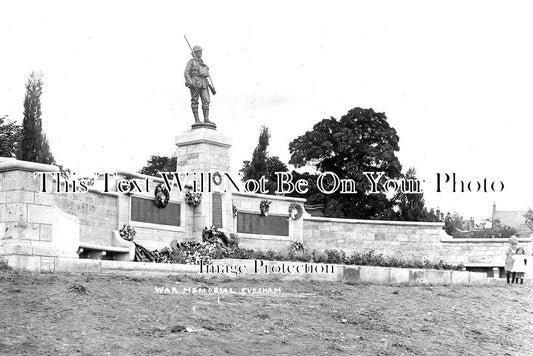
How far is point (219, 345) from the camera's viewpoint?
40.3 feet

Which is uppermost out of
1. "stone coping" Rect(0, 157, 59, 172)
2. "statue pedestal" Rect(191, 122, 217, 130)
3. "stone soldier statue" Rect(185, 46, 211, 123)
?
"stone soldier statue" Rect(185, 46, 211, 123)

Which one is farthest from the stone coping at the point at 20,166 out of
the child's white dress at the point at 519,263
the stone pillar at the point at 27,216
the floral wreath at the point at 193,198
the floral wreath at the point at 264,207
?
the child's white dress at the point at 519,263

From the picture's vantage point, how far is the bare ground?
11.8 m

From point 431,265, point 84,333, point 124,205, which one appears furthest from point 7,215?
point 431,265

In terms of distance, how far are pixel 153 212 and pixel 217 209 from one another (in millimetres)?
2932

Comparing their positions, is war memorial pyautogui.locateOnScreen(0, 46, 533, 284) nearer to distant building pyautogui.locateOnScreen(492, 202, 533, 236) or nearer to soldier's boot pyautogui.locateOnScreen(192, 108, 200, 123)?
soldier's boot pyautogui.locateOnScreen(192, 108, 200, 123)

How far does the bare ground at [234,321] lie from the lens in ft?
38.8

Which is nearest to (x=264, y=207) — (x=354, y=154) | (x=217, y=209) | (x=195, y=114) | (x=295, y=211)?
(x=295, y=211)

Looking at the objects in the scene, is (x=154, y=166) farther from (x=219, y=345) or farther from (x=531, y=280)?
(x=219, y=345)

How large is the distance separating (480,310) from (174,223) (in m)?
10.5

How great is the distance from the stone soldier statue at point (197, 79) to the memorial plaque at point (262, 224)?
3717 millimetres

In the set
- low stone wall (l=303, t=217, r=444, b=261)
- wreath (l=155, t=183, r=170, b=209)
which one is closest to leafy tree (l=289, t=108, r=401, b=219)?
low stone wall (l=303, t=217, r=444, b=261)

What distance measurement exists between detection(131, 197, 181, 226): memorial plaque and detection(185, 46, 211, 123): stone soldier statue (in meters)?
3.50

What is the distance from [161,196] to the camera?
83.3ft
